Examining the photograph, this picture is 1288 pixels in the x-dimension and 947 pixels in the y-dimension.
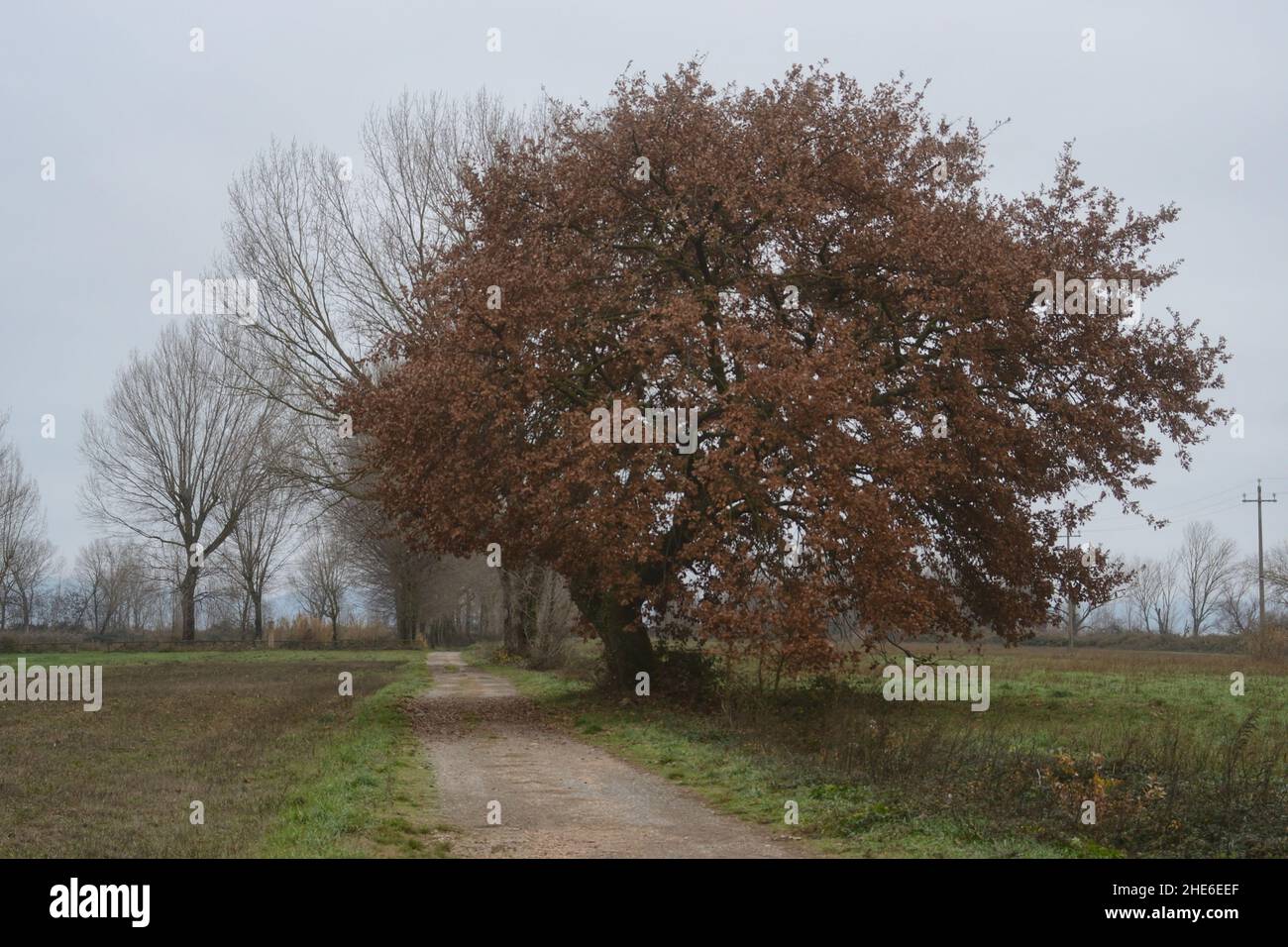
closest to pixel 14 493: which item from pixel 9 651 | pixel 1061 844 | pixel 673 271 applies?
pixel 9 651

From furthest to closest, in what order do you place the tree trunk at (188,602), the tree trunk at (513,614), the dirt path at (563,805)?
the tree trunk at (188,602)
the tree trunk at (513,614)
the dirt path at (563,805)

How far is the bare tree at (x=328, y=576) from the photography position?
82.5 meters

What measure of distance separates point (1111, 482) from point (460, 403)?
40.4 feet

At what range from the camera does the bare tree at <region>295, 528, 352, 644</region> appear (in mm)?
82500

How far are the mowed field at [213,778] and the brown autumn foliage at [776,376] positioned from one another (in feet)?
15.2

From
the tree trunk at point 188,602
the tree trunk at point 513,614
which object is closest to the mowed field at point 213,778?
the tree trunk at point 513,614

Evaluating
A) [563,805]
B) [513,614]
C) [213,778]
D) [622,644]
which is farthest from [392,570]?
[563,805]

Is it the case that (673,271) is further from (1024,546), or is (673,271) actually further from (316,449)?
(316,449)

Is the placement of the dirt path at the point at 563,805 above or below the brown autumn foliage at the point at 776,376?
below

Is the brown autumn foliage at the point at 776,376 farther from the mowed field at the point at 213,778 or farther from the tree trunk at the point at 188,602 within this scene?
the tree trunk at the point at 188,602

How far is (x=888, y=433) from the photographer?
1820 centimetres

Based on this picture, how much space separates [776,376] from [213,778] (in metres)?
9.25

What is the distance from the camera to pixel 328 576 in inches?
3617

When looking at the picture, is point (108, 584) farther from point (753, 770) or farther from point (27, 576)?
point (753, 770)
